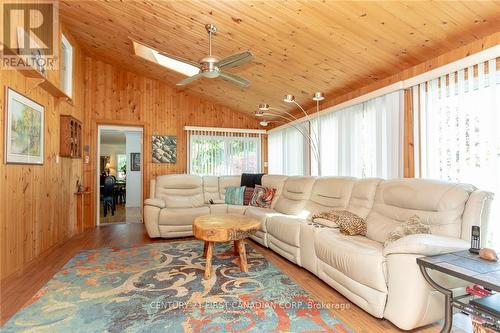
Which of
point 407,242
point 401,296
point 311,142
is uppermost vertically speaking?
point 311,142

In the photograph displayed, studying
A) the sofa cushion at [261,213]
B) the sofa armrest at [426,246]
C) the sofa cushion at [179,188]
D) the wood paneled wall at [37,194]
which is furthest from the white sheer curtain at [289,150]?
the wood paneled wall at [37,194]

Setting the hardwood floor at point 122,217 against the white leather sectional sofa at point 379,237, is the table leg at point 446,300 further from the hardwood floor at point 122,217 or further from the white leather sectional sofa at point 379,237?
the hardwood floor at point 122,217

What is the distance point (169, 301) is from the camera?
218cm

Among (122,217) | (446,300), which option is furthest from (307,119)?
(122,217)

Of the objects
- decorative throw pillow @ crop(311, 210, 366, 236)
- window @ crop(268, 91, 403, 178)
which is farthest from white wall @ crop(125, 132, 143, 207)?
decorative throw pillow @ crop(311, 210, 366, 236)

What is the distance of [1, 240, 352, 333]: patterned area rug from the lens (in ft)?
6.06

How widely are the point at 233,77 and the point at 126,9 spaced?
168 cm

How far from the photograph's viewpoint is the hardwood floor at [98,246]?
1.92 meters

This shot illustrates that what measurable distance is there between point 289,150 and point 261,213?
213 centimetres

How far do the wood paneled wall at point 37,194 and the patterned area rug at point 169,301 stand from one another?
1.81 ft

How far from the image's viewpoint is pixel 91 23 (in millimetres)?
3916

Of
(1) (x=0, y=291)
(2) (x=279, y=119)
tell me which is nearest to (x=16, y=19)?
(1) (x=0, y=291)

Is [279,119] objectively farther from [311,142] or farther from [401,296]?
[401,296]

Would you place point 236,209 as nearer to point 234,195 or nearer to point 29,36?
point 234,195
